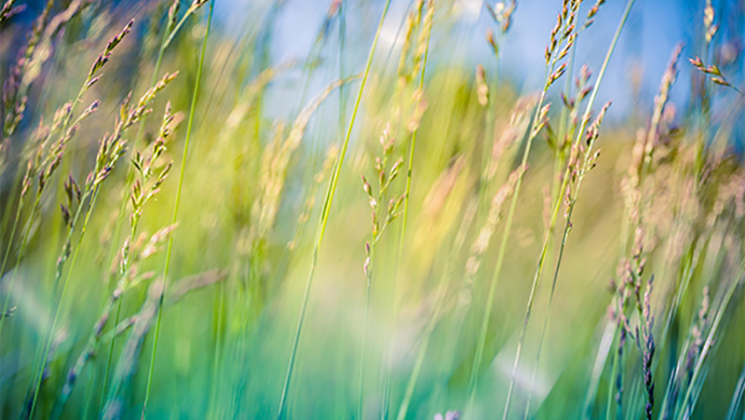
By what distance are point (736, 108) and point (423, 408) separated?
111 centimetres

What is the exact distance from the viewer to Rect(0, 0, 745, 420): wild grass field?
0.67 metres

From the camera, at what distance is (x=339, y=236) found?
1355mm

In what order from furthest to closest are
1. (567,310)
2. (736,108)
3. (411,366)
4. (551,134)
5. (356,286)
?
(567,310) → (356,286) → (411,366) → (736,108) → (551,134)

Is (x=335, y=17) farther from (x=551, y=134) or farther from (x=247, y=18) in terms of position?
(x=551, y=134)

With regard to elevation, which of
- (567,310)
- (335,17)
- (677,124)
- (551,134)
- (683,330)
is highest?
(335,17)

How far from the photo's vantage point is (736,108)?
1.01 m

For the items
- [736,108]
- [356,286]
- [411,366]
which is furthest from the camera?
[356,286]

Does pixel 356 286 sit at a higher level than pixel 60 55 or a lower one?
lower

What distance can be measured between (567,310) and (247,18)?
60.8 inches

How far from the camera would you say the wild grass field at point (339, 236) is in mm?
672

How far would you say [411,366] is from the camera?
114 cm

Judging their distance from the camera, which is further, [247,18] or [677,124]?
[247,18]

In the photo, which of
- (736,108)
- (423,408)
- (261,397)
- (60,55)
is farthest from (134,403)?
(736,108)

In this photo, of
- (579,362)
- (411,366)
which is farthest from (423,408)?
(579,362)
